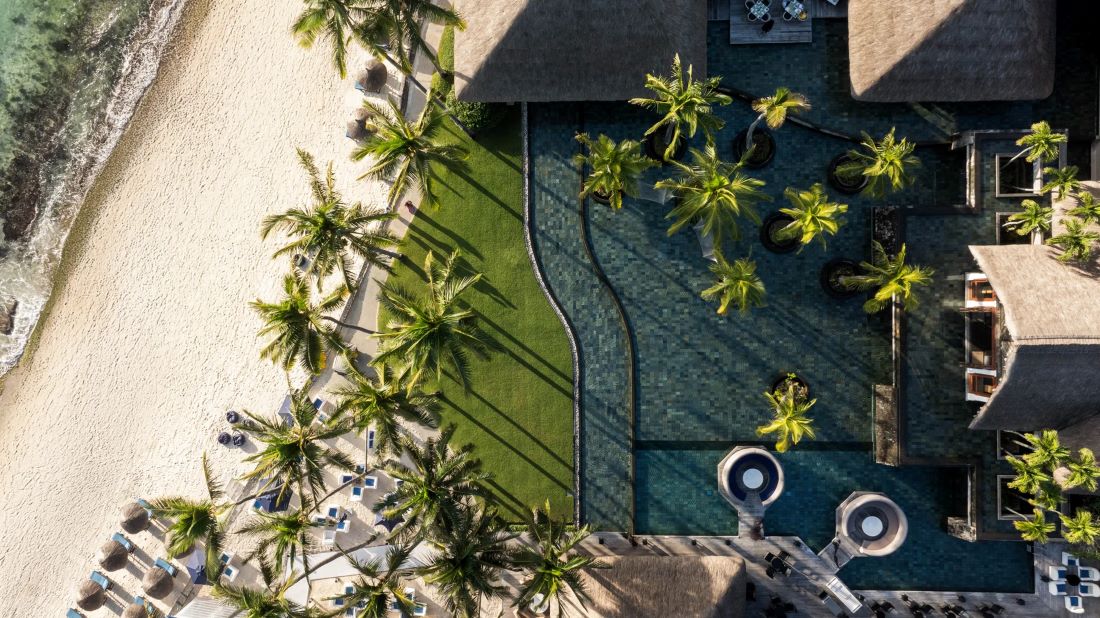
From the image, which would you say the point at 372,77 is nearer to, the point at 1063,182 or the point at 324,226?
the point at 324,226

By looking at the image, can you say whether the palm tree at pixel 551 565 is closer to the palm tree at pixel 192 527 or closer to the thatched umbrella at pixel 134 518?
the palm tree at pixel 192 527

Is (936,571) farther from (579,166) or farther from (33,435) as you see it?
(33,435)

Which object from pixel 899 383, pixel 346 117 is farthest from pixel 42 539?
pixel 899 383

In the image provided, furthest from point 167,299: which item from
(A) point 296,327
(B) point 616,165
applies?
(B) point 616,165

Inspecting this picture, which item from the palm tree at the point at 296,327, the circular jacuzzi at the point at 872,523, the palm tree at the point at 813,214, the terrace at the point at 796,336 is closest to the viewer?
the palm tree at the point at 296,327

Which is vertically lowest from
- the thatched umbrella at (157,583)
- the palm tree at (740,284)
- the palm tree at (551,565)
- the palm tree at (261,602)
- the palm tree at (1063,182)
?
the thatched umbrella at (157,583)

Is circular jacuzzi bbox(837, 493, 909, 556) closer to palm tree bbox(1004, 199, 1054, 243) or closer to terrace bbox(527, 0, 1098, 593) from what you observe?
terrace bbox(527, 0, 1098, 593)

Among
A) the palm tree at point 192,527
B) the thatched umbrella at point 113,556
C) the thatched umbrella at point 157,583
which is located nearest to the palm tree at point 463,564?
the palm tree at point 192,527
